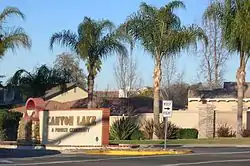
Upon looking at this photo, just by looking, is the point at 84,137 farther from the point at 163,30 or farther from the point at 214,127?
the point at 214,127

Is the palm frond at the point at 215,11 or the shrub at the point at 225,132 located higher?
the palm frond at the point at 215,11

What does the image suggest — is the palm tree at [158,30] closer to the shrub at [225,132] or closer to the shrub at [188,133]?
the shrub at [188,133]

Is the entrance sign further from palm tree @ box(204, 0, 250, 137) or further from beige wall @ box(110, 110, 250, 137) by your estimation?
palm tree @ box(204, 0, 250, 137)

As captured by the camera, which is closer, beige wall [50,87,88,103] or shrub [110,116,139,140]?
shrub [110,116,139,140]

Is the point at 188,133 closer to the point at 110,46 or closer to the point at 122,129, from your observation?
the point at 122,129

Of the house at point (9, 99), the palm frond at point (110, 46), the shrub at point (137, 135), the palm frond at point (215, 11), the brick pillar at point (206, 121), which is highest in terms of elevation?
the palm frond at point (215, 11)

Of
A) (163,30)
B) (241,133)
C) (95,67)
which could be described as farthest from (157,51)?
(241,133)

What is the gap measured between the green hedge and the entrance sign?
8399 mm

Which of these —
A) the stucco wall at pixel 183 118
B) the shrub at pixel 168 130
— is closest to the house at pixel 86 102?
the stucco wall at pixel 183 118

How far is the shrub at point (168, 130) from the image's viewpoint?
4373 centimetres

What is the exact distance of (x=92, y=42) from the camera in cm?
4494

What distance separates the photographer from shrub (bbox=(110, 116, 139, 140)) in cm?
4466

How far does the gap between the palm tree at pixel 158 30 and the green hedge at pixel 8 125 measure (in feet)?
35.8

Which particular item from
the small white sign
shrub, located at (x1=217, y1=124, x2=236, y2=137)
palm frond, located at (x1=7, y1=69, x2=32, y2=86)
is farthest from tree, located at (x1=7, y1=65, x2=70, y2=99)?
the small white sign
